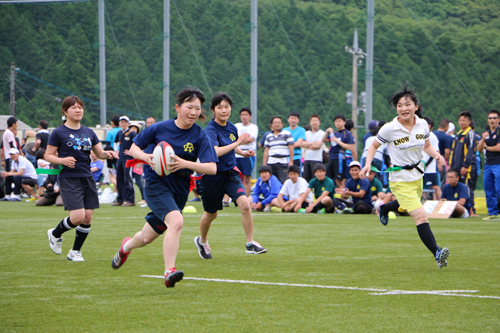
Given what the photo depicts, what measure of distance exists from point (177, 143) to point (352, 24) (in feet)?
142

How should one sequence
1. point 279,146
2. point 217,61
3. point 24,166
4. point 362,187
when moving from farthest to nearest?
point 217,61 < point 24,166 < point 279,146 < point 362,187

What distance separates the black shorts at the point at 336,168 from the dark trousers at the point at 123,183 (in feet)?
16.2

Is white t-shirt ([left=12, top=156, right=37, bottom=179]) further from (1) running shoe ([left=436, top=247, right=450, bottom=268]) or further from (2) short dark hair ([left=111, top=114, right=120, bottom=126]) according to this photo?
(1) running shoe ([left=436, top=247, right=450, bottom=268])

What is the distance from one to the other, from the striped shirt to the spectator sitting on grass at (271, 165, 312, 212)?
2.87 ft

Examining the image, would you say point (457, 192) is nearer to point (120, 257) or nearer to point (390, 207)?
point (390, 207)

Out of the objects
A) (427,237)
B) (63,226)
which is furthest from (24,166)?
(427,237)

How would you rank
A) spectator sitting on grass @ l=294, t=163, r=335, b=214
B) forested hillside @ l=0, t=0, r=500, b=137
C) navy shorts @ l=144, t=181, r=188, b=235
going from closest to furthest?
navy shorts @ l=144, t=181, r=188, b=235
spectator sitting on grass @ l=294, t=163, r=335, b=214
forested hillside @ l=0, t=0, r=500, b=137

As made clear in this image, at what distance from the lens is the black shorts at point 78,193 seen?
7.20 m

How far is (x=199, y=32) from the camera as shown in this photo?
45438mm

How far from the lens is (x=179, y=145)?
573cm

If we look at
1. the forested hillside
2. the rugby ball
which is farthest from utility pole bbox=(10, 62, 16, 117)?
the rugby ball

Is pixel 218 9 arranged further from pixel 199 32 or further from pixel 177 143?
pixel 177 143

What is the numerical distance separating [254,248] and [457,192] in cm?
764

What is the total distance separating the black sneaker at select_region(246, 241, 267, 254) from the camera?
7657 mm
